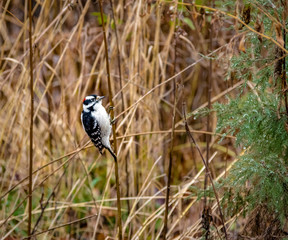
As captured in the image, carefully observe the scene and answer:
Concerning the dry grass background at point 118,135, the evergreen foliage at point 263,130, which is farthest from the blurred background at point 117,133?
the evergreen foliage at point 263,130

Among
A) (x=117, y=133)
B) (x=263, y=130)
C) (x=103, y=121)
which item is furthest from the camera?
(x=117, y=133)

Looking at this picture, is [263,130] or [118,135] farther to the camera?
[118,135]

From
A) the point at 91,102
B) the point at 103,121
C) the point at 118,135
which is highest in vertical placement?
the point at 91,102

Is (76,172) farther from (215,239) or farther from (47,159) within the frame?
(215,239)

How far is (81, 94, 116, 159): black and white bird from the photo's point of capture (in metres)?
2.96

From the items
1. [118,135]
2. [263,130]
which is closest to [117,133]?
[118,135]

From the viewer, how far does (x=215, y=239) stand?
91.2 inches

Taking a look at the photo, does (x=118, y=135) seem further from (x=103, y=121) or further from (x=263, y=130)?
(x=263, y=130)

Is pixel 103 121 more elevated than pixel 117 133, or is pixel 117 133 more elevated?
pixel 103 121

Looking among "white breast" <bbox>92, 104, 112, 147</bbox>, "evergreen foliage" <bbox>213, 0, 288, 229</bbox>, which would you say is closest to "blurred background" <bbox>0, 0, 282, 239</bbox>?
"white breast" <bbox>92, 104, 112, 147</bbox>

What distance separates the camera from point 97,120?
9.95ft

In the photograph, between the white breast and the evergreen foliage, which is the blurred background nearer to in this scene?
the white breast

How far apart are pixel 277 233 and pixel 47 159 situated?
7.97 ft

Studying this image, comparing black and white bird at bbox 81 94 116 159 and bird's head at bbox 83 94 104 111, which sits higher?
bird's head at bbox 83 94 104 111
